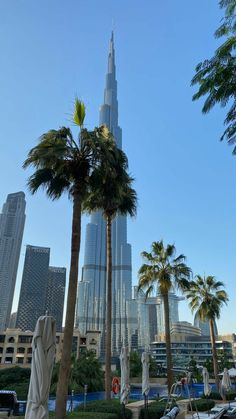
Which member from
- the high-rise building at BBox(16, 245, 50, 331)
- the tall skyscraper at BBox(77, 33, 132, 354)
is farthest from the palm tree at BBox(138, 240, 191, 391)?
the high-rise building at BBox(16, 245, 50, 331)

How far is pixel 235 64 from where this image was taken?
4699 mm

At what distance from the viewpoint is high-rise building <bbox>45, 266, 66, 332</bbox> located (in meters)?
161

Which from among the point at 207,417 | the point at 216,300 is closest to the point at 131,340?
the point at 216,300

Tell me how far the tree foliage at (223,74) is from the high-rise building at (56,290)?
164264 millimetres

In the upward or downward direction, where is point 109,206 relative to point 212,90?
upward

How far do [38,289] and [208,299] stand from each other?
149 m

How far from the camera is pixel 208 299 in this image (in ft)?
91.3

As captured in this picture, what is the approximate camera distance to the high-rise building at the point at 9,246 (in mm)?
155000

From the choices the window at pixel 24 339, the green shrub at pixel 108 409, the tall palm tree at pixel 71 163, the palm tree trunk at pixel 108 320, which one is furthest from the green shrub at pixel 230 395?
the window at pixel 24 339

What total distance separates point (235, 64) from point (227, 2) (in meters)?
0.85

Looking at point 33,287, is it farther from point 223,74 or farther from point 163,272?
point 223,74

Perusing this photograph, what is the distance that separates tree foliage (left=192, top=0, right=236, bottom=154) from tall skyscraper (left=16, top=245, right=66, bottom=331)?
155 meters

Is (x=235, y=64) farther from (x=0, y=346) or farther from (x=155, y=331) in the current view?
(x=155, y=331)

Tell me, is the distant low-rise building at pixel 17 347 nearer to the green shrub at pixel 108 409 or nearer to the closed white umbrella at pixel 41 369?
the green shrub at pixel 108 409
